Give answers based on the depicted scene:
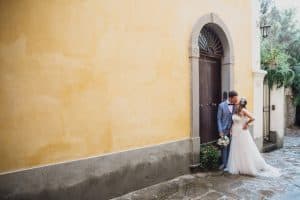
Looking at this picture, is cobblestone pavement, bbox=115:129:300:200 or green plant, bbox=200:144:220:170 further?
green plant, bbox=200:144:220:170

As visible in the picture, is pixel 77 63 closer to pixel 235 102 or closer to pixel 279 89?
pixel 235 102

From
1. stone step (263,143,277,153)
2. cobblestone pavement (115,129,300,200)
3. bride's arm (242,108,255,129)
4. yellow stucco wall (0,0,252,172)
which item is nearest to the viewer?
yellow stucco wall (0,0,252,172)

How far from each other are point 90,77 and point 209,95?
12.0 feet

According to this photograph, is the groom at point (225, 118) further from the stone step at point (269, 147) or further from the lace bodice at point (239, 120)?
the stone step at point (269, 147)

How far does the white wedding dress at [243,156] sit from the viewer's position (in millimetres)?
6203

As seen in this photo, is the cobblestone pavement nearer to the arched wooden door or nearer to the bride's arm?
the bride's arm

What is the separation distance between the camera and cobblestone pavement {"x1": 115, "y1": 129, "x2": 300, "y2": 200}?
15.9 feet

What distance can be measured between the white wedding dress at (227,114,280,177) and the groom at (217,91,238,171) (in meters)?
0.19

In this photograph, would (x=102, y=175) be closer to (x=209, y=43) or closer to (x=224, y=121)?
(x=224, y=121)

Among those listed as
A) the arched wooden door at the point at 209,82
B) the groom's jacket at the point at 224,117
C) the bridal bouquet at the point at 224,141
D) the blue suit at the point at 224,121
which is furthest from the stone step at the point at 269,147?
the bridal bouquet at the point at 224,141

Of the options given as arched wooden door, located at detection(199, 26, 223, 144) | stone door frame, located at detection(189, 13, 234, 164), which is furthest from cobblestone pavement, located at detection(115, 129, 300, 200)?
arched wooden door, located at detection(199, 26, 223, 144)

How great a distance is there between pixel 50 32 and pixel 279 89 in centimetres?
805

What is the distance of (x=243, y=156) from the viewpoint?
6.27 meters

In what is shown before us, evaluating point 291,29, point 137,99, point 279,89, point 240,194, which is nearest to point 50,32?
point 137,99
